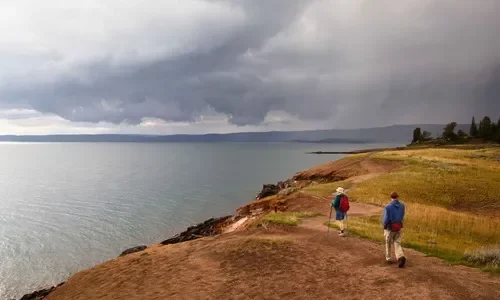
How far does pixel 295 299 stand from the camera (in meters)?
15.6

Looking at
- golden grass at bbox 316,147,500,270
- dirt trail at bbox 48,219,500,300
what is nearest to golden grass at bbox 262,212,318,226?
dirt trail at bbox 48,219,500,300

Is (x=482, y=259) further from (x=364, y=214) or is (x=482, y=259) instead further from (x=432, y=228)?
(x=364, y=214)

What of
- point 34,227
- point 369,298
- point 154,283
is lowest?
point 34,227

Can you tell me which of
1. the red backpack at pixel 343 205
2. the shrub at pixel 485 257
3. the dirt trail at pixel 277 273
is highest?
the red backpack at pixel 343 205

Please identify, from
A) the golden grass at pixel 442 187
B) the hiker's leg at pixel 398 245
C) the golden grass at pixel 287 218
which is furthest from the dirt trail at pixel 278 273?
the golden grass at pixel 442 187

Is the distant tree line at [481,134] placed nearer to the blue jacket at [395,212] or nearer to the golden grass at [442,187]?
the golden grass at [442,187]

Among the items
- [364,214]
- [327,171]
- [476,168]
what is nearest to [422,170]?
[476,168]

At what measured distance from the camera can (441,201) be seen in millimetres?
40906

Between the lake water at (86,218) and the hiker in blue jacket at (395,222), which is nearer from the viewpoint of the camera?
the hiker in blue jacket at (395,222)

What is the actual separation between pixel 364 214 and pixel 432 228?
18.4 feet

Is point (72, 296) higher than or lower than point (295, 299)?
lower

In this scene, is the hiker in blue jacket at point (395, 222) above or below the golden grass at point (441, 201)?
above

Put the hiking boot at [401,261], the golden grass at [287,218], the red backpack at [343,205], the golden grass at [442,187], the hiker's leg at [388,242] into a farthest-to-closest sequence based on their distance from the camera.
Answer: the golden grass at [442,187] < the golden grass at [287,218] < the red backpack at [343,205] < the hiker's leg at [388,242] < the hiking boot at [401,261]

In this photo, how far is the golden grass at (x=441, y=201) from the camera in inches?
942
